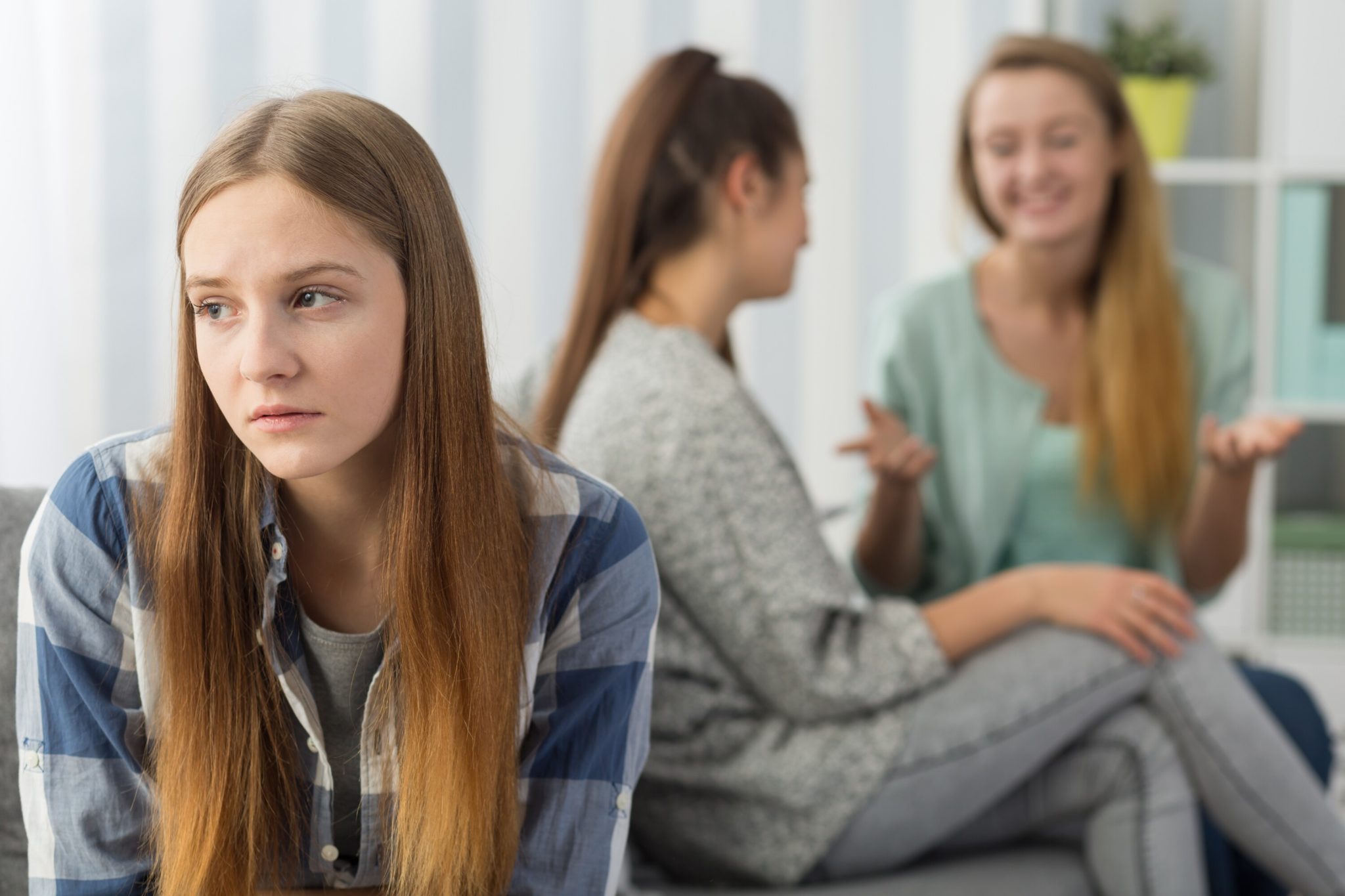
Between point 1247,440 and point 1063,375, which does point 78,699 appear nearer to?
point 1247,440

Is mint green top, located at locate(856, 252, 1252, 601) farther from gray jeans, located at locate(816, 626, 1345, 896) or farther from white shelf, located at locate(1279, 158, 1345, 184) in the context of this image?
white shelf, located at locate(1279, 158, 1345, 184)

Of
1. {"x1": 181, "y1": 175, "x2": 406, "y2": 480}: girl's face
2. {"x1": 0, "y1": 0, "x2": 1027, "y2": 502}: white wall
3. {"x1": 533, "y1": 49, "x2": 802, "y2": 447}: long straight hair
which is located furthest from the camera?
{"x1": 0, "y1": 0, "x2": 1027, "y2": 502}: white wall

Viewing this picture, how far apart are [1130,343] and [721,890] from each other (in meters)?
0.93

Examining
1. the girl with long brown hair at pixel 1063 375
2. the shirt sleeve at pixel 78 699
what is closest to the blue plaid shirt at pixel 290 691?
the shirt sleeve at pixel 78 699

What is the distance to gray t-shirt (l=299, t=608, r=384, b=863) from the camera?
939mm

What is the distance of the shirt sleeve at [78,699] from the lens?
0.88 metres

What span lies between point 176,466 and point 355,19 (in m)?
1.64

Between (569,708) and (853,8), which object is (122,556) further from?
(853,8)

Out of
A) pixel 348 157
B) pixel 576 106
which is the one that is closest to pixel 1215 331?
pixel 576 106

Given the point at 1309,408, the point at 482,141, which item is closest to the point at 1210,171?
the point at 1309,408

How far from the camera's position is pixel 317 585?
0.96 metres

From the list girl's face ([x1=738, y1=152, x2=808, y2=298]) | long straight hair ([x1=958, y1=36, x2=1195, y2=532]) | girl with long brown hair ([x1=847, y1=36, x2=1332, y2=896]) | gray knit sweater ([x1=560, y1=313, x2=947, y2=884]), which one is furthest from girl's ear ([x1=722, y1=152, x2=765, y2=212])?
long straight hair ([x1=958, y1=36, x2=1195, y2=532])

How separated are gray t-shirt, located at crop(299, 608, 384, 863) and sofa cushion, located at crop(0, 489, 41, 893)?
0.25m

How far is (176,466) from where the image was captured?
0.90 meters
